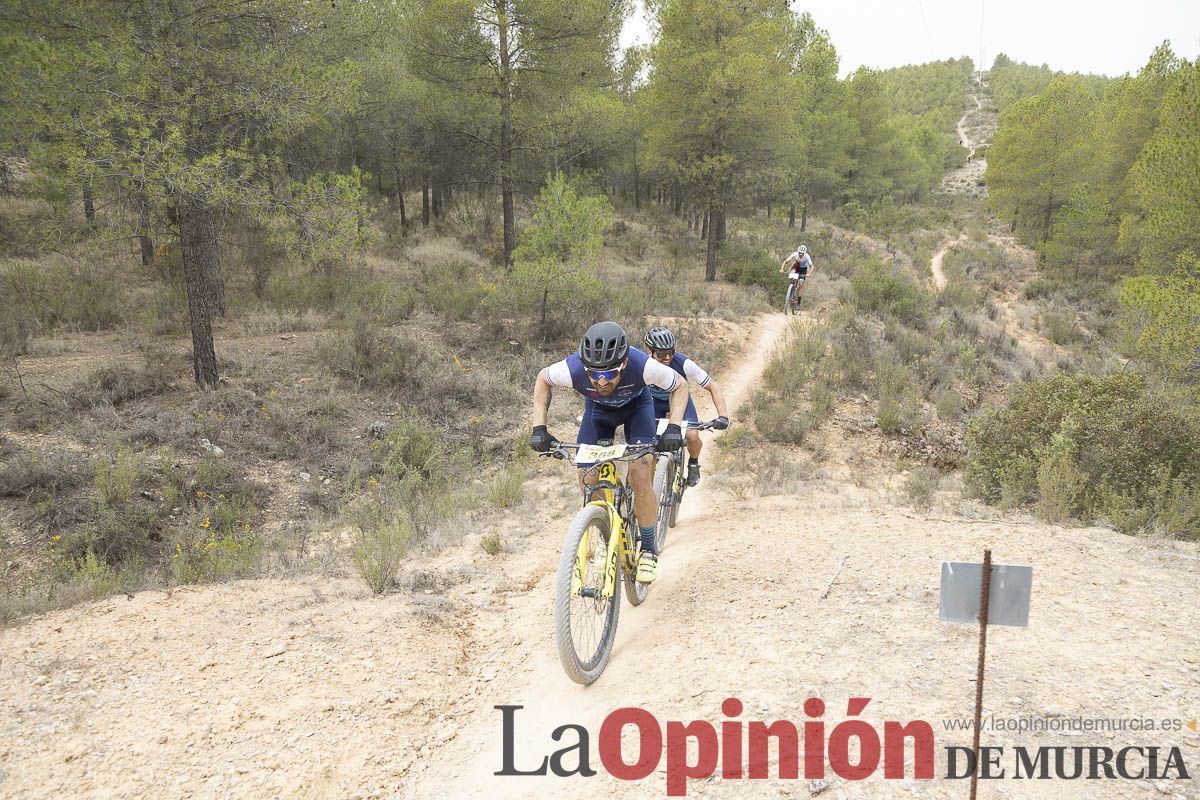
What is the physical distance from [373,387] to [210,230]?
439cm

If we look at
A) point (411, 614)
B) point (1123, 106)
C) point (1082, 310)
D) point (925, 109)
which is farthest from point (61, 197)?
point (925, 109)

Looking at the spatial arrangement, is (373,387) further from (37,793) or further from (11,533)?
(37,793)

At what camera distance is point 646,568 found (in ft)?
15.3

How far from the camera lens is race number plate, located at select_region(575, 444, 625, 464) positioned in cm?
388

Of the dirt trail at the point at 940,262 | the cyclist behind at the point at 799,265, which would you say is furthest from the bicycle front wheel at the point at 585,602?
the dirt trail at the point at 940,262

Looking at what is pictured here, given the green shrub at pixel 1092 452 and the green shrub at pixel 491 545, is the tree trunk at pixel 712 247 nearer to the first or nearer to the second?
the green shrub at pixel 1092 452

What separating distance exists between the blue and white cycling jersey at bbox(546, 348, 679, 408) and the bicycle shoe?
1.18m

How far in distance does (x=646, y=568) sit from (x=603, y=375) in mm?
1586

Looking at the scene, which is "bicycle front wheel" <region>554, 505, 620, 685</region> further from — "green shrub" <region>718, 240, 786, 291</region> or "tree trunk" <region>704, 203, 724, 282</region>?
"green shrub" <region>718, 240, 786, 291</region>

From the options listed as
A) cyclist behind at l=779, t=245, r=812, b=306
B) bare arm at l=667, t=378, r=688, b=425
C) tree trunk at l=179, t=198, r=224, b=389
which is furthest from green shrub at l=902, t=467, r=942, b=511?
tree trunk at l=179, t=198, r=224, b=389

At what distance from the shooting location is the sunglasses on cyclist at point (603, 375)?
4.03 metres

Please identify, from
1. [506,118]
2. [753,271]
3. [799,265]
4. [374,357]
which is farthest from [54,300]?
[753,271]

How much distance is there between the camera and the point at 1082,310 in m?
23.1

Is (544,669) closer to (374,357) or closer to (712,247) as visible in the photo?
(374,357)
